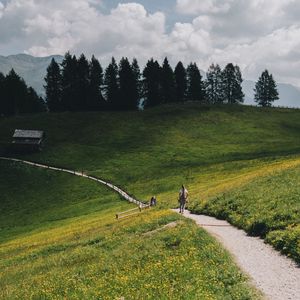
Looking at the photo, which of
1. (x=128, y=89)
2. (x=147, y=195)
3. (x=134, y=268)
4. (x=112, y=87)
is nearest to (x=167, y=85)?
(x=128, y=89)

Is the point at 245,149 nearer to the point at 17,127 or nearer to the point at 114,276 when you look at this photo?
the point at 17,127

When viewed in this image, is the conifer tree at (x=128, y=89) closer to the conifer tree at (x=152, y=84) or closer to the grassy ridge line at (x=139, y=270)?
the conifer tree at (x=152, y=84)

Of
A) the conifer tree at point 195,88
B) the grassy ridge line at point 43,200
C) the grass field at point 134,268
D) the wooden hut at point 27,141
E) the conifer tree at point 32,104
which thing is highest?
the conifer tree at point 195,88

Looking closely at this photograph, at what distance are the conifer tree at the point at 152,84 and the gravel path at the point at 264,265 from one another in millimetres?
122233

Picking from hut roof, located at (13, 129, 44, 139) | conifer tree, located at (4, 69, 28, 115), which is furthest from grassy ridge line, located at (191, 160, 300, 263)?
conifer tree, located at (4, 69, 28, 115)

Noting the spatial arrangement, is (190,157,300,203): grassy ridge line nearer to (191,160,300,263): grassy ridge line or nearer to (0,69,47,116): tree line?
(191,160,300,263): grassy ridge line

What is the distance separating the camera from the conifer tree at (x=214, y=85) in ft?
564

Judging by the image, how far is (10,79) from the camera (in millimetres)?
138000

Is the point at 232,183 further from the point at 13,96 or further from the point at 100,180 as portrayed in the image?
the point at 13,96

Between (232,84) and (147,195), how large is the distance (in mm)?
111567

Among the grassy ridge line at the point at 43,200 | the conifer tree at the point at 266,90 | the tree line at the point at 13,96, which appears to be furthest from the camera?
the conifer tree at the point at 266,90

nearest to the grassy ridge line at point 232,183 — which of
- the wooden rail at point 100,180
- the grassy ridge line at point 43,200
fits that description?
the wooden rail at point 100,180

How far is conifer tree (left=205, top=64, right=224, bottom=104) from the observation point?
172 m

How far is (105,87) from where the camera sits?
150 m
